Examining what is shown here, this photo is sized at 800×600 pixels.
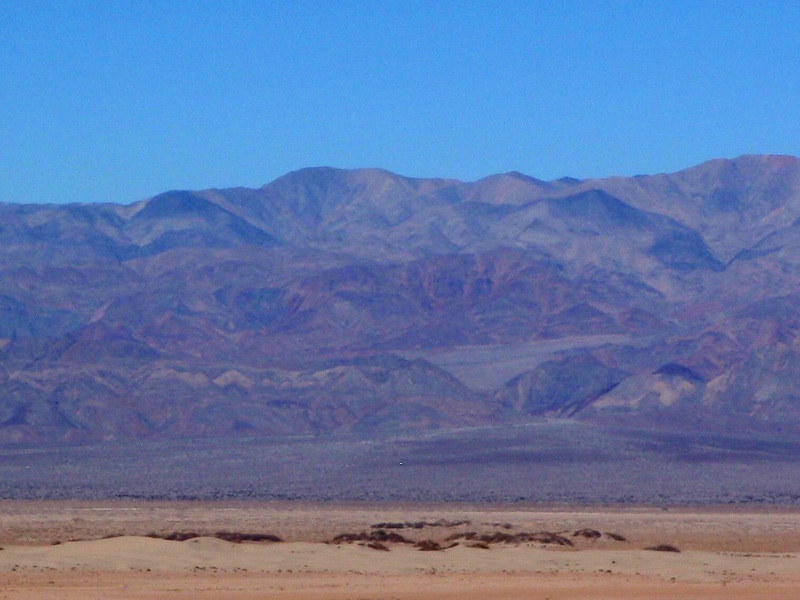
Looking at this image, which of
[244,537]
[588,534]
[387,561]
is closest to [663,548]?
[588,534]

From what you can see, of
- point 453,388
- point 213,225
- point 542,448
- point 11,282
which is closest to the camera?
point 542,448

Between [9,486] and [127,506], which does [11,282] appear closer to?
[9,486]

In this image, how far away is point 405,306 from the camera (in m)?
95.4

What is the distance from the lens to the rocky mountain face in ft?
201

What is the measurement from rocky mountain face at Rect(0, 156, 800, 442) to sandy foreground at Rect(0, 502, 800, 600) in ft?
101

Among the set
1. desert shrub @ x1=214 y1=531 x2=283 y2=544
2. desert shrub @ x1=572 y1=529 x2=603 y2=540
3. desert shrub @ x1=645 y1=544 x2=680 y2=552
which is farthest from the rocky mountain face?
desert shrub @ x1=645 y1=544 x2=680 y2=552

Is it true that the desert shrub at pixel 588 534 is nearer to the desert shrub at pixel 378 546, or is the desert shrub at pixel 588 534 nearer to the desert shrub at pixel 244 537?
the desert shrub at pixel 378 546

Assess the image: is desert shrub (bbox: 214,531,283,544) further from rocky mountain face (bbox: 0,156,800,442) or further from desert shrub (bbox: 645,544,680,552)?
rocky mountain face (bbox: 0,156,800,442)

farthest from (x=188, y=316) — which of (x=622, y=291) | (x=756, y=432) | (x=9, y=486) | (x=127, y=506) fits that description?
(x=127, y=506)

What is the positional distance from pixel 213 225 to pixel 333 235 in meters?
11.7

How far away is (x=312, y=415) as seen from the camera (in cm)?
6050

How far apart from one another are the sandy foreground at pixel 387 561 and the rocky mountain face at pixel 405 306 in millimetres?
30911

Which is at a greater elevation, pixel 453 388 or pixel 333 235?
pixel 333 235

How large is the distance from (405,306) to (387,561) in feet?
252
